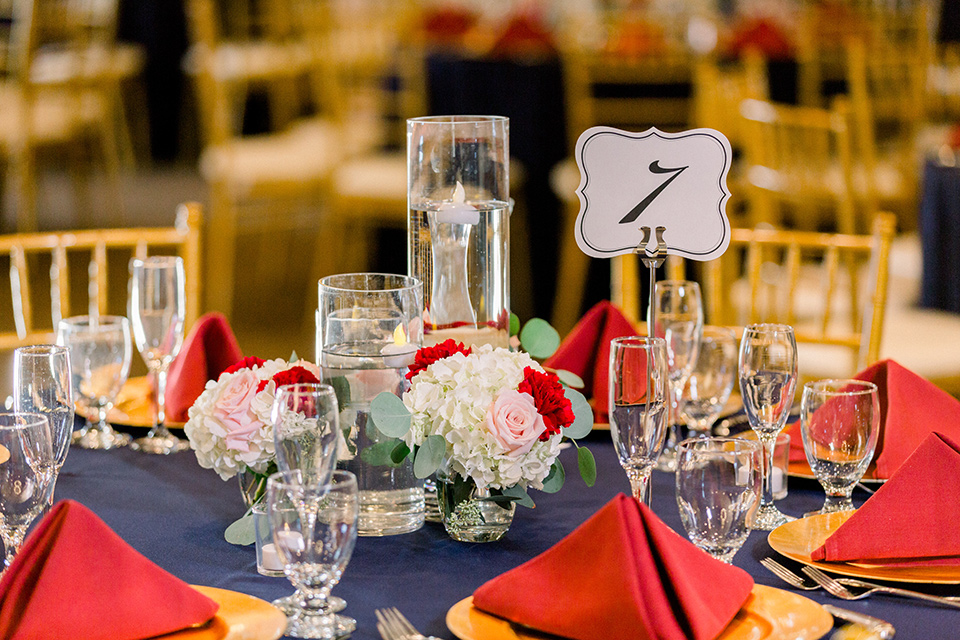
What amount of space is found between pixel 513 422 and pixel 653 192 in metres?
0.32

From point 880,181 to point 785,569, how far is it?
12.5ft

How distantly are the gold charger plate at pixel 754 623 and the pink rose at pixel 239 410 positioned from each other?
268mm

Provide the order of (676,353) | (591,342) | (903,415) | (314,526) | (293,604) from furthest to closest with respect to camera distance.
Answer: (591,342) < (676,353) < (903,415) < (293,604) < (314,526)

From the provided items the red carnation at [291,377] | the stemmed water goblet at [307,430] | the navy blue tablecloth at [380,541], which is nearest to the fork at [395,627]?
the navy blue tablecloth at [380,541]

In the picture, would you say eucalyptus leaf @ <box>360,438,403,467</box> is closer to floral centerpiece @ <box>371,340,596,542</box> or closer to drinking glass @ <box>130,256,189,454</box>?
floral centerpiece @ <box>371,340,596,542</box>

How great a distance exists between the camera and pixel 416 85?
5055mm

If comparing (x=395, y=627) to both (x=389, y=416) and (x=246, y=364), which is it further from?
(x=246, y=364)

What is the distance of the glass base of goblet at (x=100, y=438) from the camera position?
1569 millimetres

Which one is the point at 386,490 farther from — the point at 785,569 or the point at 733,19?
the point at 733,19

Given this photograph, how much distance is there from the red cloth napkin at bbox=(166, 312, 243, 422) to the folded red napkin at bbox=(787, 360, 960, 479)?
2.57 ft

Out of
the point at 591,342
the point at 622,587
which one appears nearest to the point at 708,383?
the point at 591,342

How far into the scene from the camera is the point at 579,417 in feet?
4.00

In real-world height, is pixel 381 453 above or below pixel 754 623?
above

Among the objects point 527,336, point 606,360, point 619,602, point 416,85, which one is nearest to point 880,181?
point 416,85
